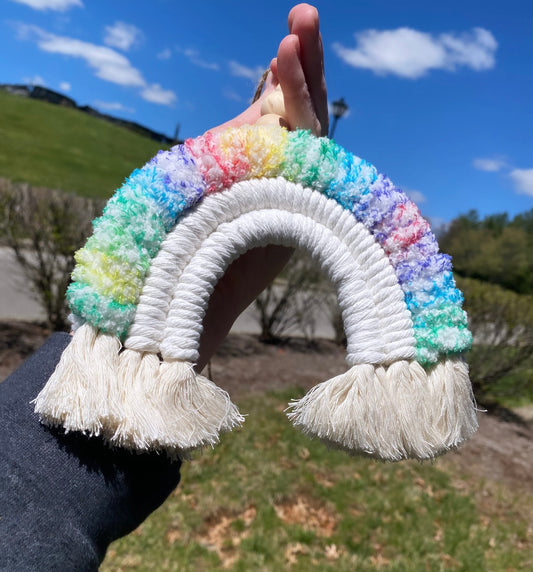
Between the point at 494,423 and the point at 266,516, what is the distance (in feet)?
13.7

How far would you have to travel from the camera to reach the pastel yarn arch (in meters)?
0.98

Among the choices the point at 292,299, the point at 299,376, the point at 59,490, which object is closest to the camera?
the point at 59,490

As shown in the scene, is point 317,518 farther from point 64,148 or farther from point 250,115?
point 64,148

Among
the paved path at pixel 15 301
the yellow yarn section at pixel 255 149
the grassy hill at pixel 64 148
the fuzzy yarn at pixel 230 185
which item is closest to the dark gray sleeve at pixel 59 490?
the fuzzy yarn at pixel 230 185

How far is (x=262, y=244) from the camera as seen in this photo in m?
1.15

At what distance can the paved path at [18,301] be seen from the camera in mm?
7027

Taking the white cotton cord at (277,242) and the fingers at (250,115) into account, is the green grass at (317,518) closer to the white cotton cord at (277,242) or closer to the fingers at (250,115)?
the white cotton cord at (277,242)

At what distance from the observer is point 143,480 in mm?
1057

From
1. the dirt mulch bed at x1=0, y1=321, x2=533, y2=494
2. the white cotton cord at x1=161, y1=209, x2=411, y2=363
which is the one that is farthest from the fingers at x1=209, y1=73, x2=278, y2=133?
the dirt mulch bed at x1=0, y1=321, x2=533, y2=494

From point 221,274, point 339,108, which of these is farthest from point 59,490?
point 339,108

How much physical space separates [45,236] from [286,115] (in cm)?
539

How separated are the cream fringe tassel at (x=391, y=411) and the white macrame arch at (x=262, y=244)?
5 cm

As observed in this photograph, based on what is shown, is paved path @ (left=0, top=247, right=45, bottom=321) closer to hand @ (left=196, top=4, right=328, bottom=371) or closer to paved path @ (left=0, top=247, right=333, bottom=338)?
paved path @ (left=0, top=247, right=333, bottom=338)

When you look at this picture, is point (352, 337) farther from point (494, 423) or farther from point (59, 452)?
point (494, 423)
